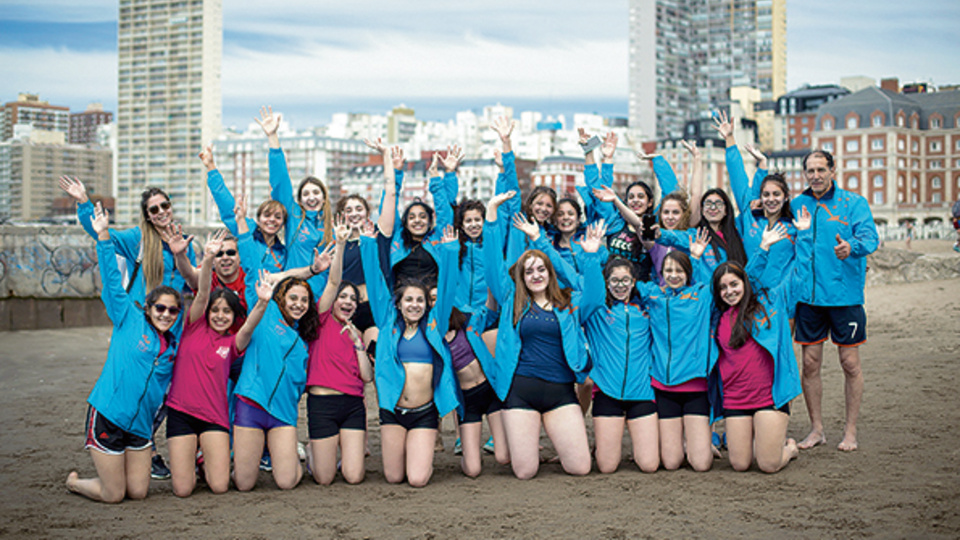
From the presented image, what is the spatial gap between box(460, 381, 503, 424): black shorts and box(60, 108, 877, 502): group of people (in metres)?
0.02

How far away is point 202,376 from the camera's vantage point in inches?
237

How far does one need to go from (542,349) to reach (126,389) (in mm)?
2888

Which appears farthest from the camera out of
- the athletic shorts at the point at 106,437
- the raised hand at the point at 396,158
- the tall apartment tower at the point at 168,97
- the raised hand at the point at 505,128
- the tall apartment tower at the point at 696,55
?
the tall apartment tower at the point at 696,55

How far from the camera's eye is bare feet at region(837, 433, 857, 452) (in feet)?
22.3

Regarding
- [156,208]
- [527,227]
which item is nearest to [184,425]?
[156,208]

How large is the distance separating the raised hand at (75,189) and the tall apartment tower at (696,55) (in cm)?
14972

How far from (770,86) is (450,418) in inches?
6053

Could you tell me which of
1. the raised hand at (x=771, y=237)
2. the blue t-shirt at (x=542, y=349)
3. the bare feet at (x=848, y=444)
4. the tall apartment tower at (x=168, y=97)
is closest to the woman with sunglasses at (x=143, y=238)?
the blue t-shirt at (x=542, y=349)

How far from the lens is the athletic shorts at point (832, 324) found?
6.88 m

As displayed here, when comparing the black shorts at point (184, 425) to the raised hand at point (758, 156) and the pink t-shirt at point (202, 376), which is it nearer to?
the pink t-shirt at point (202, 376)

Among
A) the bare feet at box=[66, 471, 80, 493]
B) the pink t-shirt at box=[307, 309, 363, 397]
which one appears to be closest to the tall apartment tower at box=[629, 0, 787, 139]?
the pink t-shirt at box=[307, 309, 363, 397]

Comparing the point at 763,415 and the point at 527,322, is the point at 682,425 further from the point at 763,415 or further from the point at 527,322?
the point at 527,322

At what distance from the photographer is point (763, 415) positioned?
628 cm

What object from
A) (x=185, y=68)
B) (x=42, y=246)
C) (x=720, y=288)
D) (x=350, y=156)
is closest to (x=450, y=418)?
(x=720, y=288)
